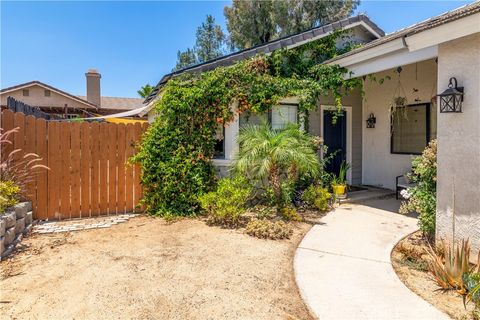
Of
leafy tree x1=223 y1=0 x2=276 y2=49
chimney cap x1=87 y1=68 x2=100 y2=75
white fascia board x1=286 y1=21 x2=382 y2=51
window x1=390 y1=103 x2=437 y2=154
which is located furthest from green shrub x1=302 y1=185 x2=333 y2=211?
chimney cap x1=87 y1=68 x2=100 y2=75

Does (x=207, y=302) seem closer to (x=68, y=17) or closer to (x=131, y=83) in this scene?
(x=68, y=17)

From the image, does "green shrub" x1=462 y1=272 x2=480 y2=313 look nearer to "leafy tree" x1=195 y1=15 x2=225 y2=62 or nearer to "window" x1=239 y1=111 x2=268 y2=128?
"window" x1=239 y1=111 x2=268 y2=128

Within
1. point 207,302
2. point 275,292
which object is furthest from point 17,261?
point 275,292

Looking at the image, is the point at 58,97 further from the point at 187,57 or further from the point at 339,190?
the point at 339,190

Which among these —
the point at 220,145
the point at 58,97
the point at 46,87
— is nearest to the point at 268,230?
the point at 220,145

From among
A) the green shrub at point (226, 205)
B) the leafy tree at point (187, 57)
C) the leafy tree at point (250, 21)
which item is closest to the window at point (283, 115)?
the green shrub at point (226, 205)

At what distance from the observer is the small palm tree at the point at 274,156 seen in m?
6.21

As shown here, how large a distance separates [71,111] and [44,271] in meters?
25.1

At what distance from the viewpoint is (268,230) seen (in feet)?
17.9

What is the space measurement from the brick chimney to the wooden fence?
24.3 meters

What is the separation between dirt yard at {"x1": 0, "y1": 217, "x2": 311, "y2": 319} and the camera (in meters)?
3.12

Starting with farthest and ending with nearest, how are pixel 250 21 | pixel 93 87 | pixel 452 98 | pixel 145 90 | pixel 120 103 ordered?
pixel 120 103
pixel 145 90
pixel 93 87
pixel 250 21
pixel 452 98

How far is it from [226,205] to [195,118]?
2.33m

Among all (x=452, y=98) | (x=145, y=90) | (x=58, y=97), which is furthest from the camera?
(x=145, y=90)
